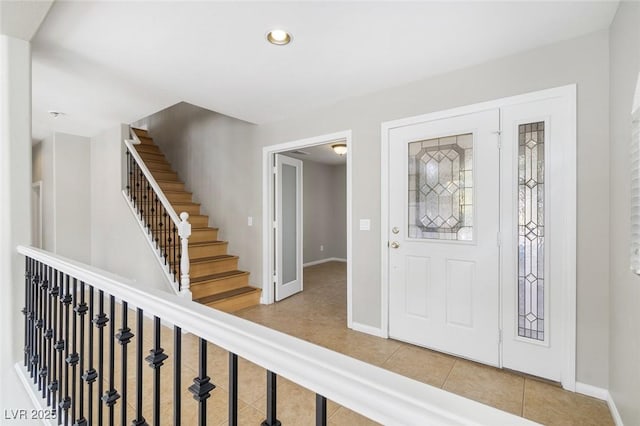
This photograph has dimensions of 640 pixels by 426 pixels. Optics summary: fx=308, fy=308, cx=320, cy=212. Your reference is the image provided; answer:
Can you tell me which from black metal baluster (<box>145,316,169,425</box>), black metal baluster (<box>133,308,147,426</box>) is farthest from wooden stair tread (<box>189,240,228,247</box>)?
black metal baluster (<box>145,316,169,425</box>)

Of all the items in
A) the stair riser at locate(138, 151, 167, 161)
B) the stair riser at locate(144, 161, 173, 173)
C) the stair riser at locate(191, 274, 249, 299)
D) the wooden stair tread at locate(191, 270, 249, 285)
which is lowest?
the stair riser at locate(191, 274, 249, 299)

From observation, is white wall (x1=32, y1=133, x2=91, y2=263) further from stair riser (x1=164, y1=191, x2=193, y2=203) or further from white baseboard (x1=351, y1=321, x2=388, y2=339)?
white baseboard (x1=351, y1=321, x2=388, y2=339)

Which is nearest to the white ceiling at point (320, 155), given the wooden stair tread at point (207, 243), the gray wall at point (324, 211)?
the gray wall at point (324, 211)

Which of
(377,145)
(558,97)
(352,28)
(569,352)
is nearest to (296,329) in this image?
(377,145)

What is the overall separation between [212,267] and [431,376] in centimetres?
294

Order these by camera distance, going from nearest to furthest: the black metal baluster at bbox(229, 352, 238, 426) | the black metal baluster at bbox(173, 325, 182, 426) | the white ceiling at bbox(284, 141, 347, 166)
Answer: the black metal baluster at bbox(229, 352, 238, 426), the black metal baluster at bbox(173, 325, 182, 426), the white ceiling at bbox(284, 141, 347, 166)

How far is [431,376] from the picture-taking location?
231 centimetres

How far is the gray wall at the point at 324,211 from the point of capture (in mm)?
7312

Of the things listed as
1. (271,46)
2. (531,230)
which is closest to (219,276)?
(271,46)

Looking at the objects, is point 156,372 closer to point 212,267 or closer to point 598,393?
point 598,393

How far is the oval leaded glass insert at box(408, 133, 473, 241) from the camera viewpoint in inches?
100

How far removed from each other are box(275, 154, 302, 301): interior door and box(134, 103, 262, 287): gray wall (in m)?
0.26

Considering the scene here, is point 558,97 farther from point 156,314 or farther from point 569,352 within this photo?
point 156,314

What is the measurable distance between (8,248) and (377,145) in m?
3.02
